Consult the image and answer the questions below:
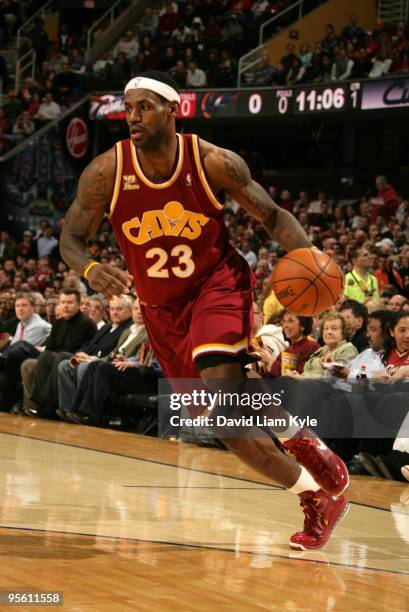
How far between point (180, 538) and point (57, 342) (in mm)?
6074

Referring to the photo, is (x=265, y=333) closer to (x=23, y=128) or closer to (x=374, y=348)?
(x=374, y=348)

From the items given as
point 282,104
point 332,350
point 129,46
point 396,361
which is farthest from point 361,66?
point 396,361

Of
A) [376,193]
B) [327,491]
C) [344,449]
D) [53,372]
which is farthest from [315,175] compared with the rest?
[327,491]

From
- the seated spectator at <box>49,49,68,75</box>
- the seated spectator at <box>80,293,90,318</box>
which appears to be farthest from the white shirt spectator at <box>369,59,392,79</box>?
the seated spectator at <box>49,49,68,75</box>

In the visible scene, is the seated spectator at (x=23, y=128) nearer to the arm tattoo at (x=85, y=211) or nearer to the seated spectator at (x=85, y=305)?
the seated spectator at (x=85, y=305)

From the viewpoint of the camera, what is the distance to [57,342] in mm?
11047

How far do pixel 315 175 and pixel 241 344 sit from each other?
56.6ft

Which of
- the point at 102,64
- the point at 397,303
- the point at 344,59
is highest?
the point at 102,64

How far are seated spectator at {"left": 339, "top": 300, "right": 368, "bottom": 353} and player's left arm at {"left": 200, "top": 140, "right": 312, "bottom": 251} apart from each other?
13.2 ft

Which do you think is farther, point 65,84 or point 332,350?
point 65,84

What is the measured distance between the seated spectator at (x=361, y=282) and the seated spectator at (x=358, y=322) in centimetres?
262

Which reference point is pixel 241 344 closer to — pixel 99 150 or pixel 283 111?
pixel 283 111

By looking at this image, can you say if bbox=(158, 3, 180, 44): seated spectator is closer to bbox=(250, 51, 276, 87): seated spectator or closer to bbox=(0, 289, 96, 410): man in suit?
bbox=(250, 51, 276, 87): seated spectator

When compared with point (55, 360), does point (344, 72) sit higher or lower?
higher
